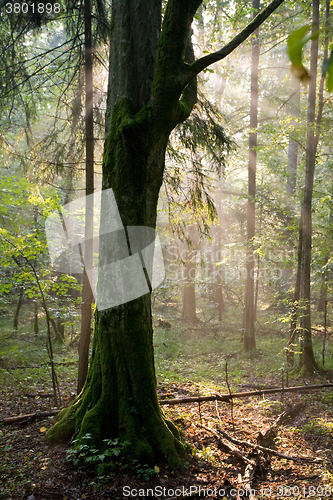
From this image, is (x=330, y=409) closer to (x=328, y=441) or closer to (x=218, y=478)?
(x=328, y=441)

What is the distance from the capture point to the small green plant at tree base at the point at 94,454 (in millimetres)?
3465

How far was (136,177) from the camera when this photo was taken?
4211 millimetres

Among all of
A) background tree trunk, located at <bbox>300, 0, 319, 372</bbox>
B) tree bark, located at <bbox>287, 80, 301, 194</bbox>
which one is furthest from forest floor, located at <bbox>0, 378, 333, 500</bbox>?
tree bark, located at <bbox>287, 80, 301, 194</bbox>

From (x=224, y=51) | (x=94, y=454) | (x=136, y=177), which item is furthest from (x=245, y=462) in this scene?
(x=224, y=51)

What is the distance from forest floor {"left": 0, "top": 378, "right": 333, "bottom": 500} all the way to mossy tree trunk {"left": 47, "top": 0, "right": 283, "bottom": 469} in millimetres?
278

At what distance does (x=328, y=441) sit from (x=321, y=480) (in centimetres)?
127

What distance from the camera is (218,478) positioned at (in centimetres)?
369

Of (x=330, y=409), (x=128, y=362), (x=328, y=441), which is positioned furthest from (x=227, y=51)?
(x=330, y=409)

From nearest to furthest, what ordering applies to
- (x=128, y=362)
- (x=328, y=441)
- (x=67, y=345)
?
(x=128, y=362) → (x=328, y=441) → (x=67, y=345)

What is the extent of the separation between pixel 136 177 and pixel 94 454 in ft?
10.4

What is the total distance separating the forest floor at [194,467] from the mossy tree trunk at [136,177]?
0.28 metres

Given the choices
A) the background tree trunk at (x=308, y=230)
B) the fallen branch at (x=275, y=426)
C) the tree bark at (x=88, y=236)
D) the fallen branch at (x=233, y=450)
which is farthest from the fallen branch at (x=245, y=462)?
the background tree trunk at (x=308, y=230)

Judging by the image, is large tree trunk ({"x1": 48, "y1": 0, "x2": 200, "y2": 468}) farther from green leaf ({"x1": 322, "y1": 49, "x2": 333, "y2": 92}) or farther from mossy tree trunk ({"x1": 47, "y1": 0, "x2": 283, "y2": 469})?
green leaf ({"x1": 322, "y1": 49, "x2": 333, "y2": 92})

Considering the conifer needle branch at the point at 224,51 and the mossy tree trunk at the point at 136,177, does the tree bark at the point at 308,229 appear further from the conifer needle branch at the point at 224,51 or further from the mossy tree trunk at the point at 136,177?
the mossy tree trunk at the point at 136,177
